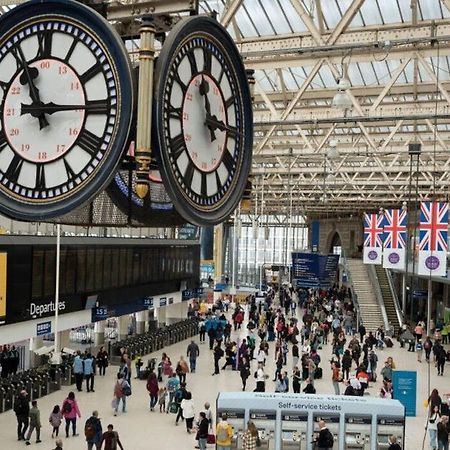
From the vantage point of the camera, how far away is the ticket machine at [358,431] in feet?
42.6

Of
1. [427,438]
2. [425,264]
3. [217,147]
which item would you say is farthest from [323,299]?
[217,147]

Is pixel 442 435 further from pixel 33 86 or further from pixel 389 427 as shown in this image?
pixel 33 86

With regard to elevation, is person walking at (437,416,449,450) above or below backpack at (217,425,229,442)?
below

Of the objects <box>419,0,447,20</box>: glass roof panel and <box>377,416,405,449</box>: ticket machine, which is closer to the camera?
<box>377,416,405,449</box>: ticket machine

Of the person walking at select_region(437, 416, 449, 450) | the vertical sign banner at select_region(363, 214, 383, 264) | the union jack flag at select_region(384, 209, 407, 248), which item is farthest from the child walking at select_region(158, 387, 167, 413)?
the vertical sign banner at select_region(363, 214, 383, 264)

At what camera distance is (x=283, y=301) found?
41.8m

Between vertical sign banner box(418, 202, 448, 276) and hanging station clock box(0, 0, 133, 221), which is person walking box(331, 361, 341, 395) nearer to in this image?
vertical sign banner box(418, 202, 448, 276)

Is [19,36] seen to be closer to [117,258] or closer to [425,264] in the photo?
[425,264]

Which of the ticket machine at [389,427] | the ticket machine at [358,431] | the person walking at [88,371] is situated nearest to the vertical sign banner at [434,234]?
the ticket machine at [389,427]

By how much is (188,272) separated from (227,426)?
66.3 ft

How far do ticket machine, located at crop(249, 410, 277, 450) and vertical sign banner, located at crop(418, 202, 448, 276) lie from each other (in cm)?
603

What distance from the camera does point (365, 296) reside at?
36.2 metres

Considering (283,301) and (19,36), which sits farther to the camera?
(283,301)

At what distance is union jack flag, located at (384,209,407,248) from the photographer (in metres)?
23.2
